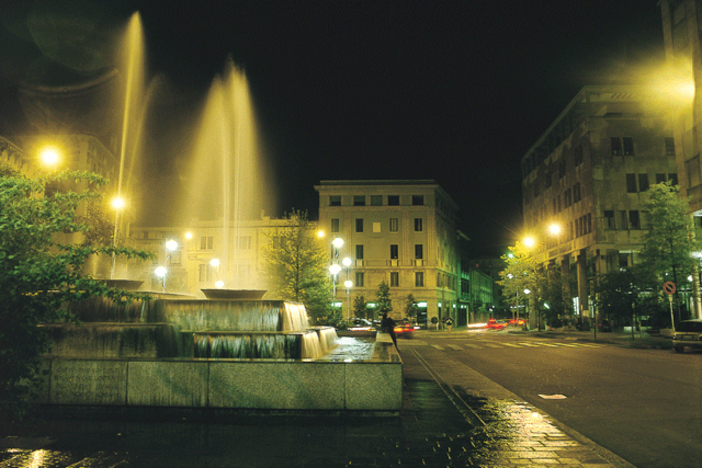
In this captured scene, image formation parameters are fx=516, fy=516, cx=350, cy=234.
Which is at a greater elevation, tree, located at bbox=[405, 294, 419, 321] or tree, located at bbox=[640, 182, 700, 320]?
tree, located at bbox=[640, 182, 700, 320]

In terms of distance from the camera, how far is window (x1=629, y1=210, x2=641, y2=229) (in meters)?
48.2

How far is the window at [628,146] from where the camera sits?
4928cm

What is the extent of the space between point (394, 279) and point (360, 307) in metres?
7.69

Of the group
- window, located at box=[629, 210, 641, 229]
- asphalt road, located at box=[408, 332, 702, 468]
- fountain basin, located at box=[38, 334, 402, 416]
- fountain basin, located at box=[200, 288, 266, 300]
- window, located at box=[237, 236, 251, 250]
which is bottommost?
asphalt road, located at box=[408, 332, 702, 468]

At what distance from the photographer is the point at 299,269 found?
121ft

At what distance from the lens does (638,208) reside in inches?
1911

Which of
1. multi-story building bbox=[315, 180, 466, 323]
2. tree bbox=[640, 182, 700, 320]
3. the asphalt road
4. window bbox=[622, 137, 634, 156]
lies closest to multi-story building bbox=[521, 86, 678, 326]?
window bbox=[622, 137, 634, 156]

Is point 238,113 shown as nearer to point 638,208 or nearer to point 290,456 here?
point 290,456

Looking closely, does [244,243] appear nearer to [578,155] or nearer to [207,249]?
[207,249]

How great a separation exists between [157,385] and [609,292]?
1385 inches

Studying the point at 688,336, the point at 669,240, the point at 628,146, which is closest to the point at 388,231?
the point at 628,146

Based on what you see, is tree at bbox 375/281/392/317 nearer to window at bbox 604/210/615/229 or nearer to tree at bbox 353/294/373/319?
tree at bbox 353/294/373/319

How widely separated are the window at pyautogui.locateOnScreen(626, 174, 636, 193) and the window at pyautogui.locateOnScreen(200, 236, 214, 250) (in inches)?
2052

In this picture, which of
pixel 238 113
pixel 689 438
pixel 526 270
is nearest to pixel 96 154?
pixel 238 113
